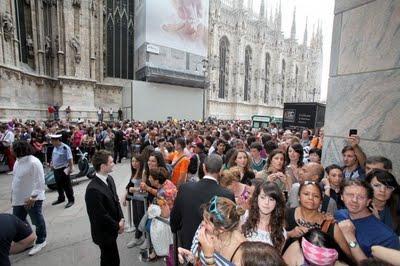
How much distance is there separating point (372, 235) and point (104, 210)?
268cm

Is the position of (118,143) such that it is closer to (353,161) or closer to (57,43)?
(353,161)

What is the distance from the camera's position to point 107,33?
74.2ft

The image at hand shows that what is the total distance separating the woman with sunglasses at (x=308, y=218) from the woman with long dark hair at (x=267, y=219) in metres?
0.14

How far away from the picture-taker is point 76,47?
18.2 m

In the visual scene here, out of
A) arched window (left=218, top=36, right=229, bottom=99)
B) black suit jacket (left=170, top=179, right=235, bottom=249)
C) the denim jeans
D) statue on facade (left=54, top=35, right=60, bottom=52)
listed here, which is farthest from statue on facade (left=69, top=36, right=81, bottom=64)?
arched window (left=218, top=36, right=229, bottom=99)

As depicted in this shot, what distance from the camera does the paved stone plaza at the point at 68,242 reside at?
3.61 metres

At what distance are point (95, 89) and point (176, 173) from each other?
64.7 feet

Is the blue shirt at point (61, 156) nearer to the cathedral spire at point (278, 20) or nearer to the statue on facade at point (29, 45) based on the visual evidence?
the statue on facade at point (29, 45)

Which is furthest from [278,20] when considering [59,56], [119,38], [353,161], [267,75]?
[353,161]

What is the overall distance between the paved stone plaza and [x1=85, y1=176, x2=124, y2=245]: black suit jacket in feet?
3.52

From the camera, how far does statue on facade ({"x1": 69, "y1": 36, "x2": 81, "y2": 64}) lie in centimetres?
1814

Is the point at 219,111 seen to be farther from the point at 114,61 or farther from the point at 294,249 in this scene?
the point at 294,249

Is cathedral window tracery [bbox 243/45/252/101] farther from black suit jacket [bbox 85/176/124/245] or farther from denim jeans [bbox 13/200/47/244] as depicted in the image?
black suit jacket [bbox 85/176/124/245]

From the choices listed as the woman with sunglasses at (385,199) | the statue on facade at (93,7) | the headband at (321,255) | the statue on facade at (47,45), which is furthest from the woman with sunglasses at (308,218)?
the statue on facade at (93,7)
